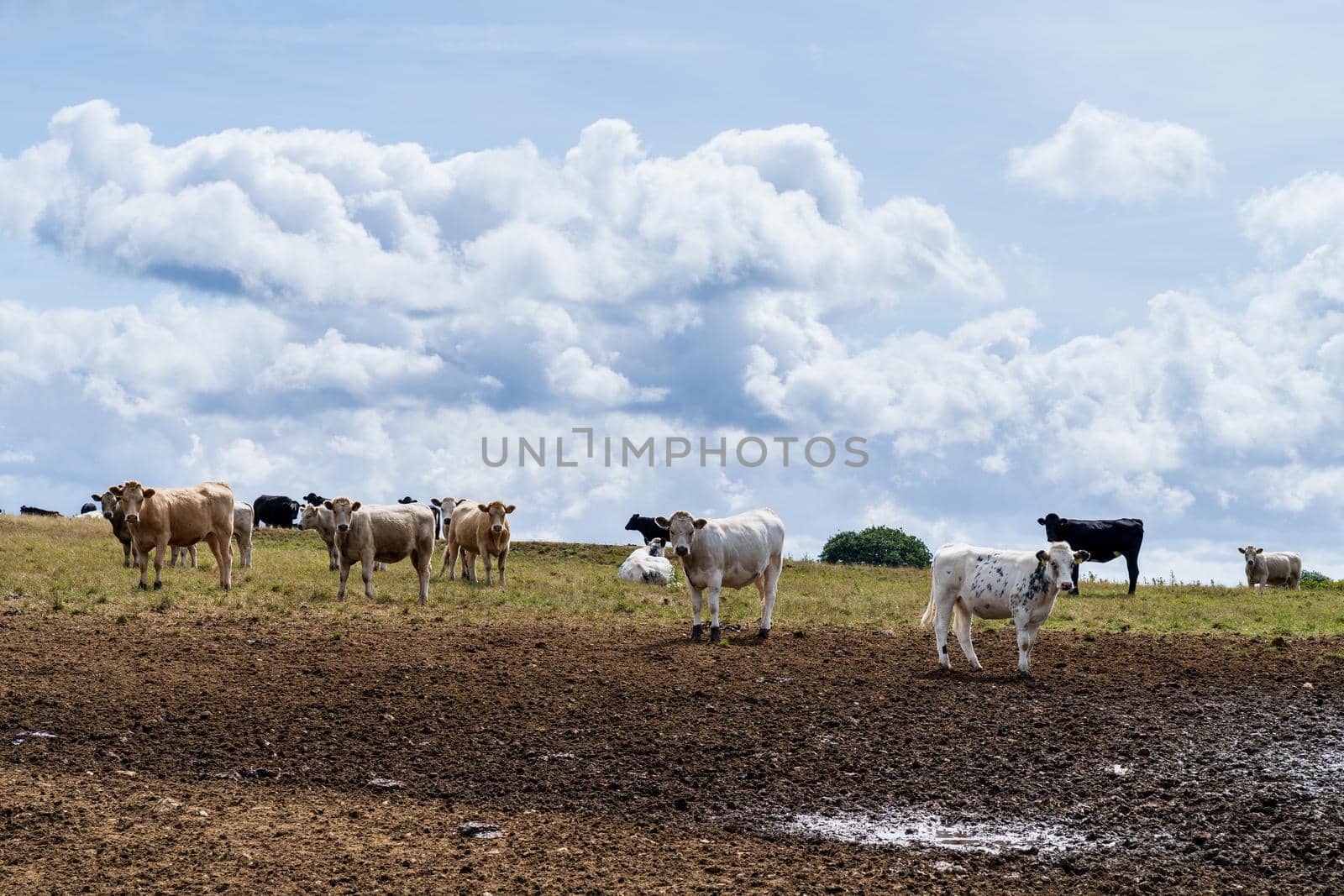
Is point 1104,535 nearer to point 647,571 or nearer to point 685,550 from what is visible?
point 647,571

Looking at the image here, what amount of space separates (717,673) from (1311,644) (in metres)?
10.6

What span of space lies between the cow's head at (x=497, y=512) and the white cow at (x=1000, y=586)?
13.4m

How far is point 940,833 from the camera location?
1162 cm

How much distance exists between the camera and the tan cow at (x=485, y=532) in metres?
29.7

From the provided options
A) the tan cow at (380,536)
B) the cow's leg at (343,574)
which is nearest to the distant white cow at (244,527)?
the tan cow at (380,536)

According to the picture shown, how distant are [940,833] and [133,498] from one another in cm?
2000

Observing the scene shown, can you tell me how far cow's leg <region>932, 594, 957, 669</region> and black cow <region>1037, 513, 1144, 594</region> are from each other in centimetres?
2325

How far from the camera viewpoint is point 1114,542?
39969 millimetres

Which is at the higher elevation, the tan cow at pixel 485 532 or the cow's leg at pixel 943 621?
the tan cow at pixel 485 532

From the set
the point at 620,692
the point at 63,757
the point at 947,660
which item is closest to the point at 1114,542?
the point at 947,660

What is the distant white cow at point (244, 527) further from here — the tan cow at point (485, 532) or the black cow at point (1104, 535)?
the black cow at point (1104, 535)

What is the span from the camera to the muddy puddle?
11266 millimetres

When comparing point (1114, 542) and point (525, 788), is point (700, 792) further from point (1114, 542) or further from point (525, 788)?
point (1114, 542)

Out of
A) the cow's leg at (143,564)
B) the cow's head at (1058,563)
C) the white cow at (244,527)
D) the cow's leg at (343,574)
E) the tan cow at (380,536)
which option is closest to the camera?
the cow's head at (1058,563)
